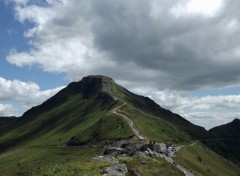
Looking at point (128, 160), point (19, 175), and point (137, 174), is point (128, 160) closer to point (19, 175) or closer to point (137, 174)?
point (137, 174)

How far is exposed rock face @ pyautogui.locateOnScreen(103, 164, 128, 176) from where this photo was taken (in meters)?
67.0

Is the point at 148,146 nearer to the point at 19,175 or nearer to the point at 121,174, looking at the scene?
the point at 19,175

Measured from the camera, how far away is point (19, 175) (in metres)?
184

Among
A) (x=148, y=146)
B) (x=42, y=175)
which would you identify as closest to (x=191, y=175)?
(x=148, y=146)

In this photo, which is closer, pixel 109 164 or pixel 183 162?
pixel 109 164

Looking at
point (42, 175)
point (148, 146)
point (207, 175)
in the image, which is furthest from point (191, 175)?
point (42, 175)

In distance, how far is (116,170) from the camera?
68.8m

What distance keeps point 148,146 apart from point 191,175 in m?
28.7

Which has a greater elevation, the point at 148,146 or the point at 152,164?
the point at 148,146

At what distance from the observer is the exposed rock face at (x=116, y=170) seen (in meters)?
67.0

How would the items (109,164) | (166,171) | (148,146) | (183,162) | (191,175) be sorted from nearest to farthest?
(109,164), (166,171), (191,175), (148,146), (183,162)

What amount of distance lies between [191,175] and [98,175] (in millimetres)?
83247

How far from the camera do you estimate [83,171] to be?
214ft

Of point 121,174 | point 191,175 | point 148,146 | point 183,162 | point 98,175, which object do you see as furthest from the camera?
point 183,162
